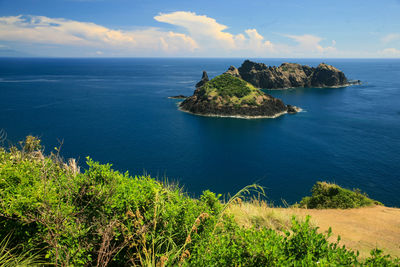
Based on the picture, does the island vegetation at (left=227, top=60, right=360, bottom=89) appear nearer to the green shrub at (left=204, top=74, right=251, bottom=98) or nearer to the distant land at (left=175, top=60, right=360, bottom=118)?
the green shrub at (left=204, top=74, right=251, bottom=98)

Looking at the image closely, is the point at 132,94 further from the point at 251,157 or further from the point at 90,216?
the point at 90,216

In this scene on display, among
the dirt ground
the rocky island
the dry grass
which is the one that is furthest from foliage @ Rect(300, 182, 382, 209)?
the rocky island

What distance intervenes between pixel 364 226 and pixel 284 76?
148 m

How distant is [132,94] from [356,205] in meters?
117

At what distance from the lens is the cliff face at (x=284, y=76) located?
143625 millimetres

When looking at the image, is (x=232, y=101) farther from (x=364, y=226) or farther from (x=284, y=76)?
(x=364, y=226)

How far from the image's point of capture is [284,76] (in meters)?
147

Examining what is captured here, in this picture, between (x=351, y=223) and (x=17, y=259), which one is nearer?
(x=17, y=259)

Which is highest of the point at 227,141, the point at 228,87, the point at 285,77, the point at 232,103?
the point at 285,77

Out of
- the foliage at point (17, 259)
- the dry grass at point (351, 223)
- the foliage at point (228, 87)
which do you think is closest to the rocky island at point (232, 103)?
the foliage at point (228, 87)

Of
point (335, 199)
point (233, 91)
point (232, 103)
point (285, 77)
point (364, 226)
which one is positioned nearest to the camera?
point (364, 226)

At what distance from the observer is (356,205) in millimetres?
15016

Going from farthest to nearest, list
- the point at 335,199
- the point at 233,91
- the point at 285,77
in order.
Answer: the point at 285,77 < the point at 233,91 < the point at 335,199

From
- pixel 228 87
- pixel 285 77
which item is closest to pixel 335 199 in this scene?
pixel 228 87
